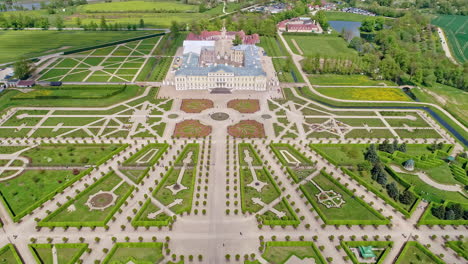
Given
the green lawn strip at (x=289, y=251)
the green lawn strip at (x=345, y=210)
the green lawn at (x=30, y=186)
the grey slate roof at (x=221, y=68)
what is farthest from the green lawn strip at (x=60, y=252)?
the grey slate roof at (x=221, y=68)

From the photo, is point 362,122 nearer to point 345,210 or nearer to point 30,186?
point 345,210

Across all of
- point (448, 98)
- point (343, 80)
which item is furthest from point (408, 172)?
point (343, 80)

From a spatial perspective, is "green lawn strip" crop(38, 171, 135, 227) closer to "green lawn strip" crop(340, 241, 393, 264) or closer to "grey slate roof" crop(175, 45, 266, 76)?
"green lawn strip" crop(340, 241, 393, 264)

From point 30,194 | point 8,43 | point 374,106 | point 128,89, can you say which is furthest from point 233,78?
point 8,43

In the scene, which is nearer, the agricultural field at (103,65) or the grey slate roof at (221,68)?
the grey slate roof at (221,68)

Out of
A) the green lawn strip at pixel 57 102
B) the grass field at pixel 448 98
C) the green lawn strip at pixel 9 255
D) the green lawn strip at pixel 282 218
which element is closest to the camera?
the green lawn strip at pixel 9 255

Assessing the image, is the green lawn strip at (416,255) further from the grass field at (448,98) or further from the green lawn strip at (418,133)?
the grass field at (448,98)

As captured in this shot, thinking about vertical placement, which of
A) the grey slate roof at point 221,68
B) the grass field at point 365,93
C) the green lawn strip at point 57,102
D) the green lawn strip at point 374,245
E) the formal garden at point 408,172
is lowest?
the green lawn strip at point 374,245
